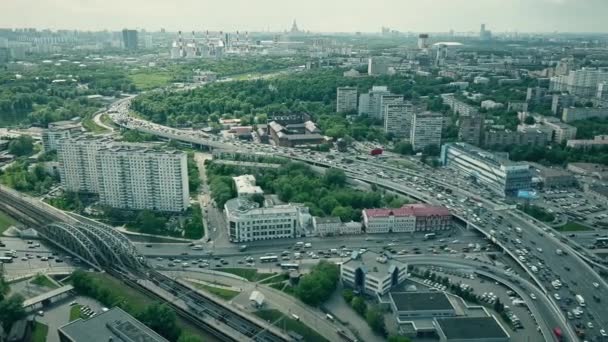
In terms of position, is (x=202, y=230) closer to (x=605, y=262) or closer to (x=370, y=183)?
(x=370, y=183)

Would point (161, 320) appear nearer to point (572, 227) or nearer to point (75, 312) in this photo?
point (75, 312)

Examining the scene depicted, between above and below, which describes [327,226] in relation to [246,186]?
below

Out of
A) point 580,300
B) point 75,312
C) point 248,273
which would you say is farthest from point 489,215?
point 75,312

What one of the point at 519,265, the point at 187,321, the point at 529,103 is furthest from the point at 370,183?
the point at 529,103

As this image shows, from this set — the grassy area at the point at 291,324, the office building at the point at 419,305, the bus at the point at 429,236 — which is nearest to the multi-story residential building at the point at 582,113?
the bus at the point at 429,236

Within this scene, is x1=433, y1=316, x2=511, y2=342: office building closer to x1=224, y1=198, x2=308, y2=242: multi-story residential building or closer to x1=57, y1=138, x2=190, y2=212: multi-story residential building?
x1=224, y1=198, x2=308, y2=242: multi-story residential building

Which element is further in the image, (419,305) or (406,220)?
(406,220)
